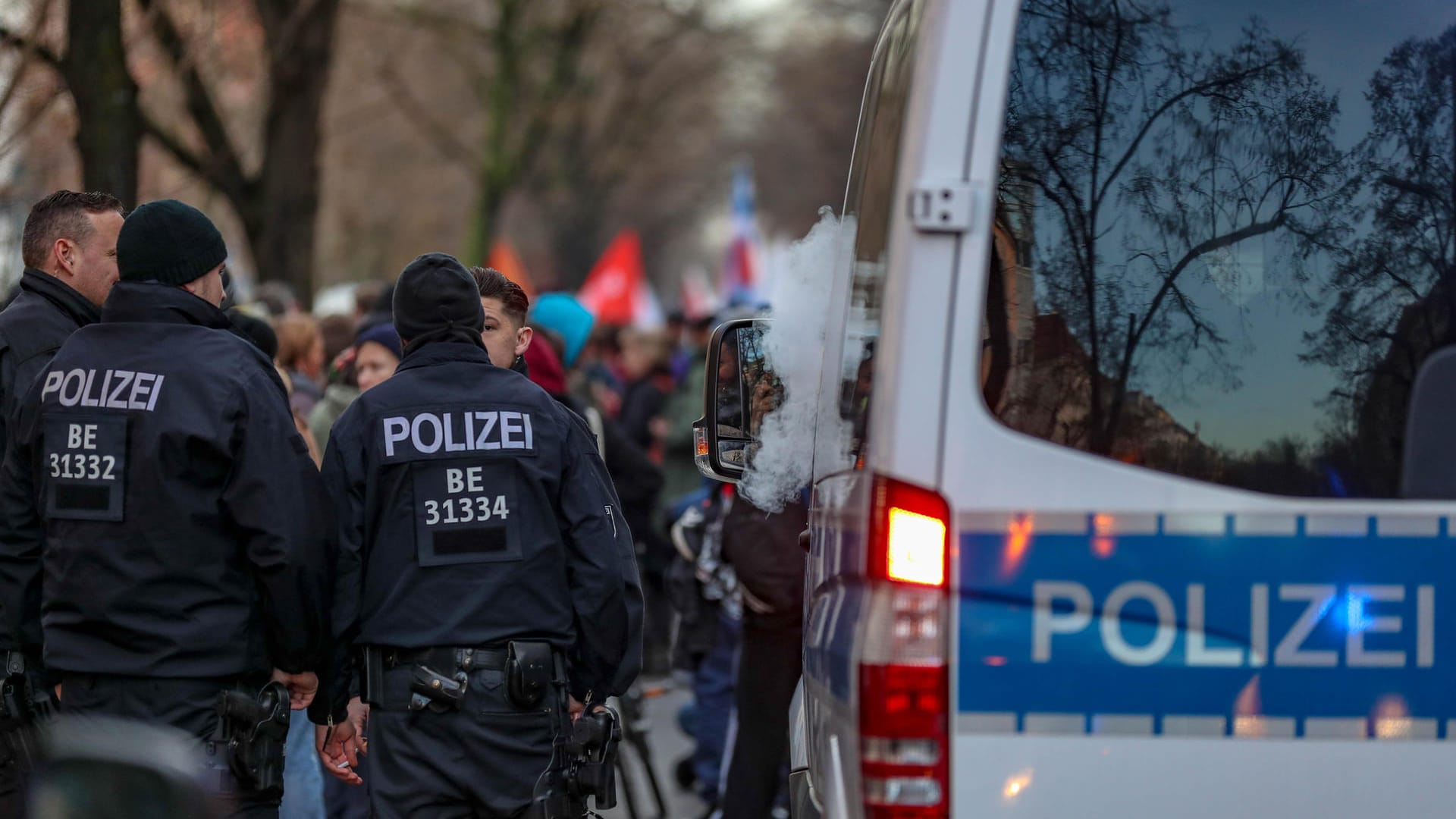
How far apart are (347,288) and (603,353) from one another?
2.22 meters

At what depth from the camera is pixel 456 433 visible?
→ 12.2 ft

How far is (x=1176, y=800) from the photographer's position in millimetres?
2410

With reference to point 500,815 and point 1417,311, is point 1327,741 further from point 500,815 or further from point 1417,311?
point 500,815

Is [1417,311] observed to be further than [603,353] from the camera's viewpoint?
No

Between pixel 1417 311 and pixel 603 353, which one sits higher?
pixel 603 353

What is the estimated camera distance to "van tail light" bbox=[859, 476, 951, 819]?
2.43 metres

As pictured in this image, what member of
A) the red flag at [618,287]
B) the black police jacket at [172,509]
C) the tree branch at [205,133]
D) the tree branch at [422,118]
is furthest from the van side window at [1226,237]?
the tree branch at [422,118]

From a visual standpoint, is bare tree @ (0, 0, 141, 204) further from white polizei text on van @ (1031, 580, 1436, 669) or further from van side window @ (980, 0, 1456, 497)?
white polizei text on van @ (1031, 580, 1436, 669)

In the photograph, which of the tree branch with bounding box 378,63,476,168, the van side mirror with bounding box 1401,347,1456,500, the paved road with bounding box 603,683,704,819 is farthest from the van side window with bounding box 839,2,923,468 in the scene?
the tree branch with bounding box 378,63,476,168

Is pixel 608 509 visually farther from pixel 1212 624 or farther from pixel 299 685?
pixel 1212 624

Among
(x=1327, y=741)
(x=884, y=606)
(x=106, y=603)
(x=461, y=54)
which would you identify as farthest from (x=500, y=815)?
(x=461, y=54)

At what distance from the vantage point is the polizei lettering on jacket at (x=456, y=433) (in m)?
3.71

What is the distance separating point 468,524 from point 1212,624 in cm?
184

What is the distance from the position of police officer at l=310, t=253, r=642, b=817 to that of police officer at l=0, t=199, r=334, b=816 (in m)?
0.14
